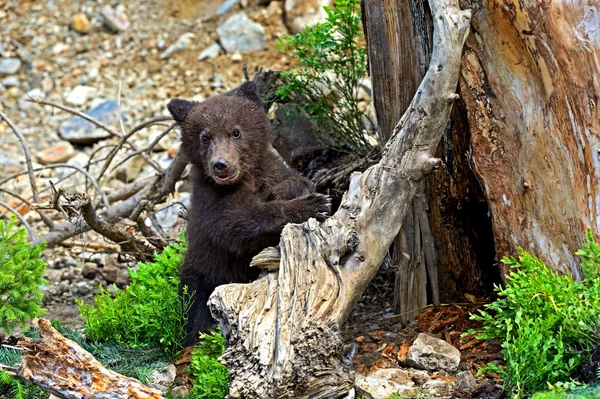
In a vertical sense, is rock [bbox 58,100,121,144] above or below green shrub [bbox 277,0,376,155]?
above

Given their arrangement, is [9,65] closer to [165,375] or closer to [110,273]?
[110,273]

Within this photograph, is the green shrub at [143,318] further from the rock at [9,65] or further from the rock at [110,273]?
the rock at [9,65]

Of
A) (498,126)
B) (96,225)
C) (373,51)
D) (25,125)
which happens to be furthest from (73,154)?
(498,126)

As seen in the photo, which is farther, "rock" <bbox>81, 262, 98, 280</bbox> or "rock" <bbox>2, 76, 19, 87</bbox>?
"rock" <bbox>2, 76, 19, 87</bbox>

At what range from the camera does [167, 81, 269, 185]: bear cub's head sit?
5652 mm

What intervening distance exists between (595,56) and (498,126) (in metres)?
0.71

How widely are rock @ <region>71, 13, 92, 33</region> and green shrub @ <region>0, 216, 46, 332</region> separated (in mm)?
8892

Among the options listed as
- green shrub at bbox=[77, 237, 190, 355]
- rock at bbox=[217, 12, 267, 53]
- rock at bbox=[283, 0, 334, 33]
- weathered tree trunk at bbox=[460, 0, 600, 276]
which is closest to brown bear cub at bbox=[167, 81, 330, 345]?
green shrub at bbox=[77, 237, 190, 355]

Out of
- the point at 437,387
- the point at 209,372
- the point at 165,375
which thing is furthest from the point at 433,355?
the point at 165,375

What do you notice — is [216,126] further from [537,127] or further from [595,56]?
[595,56]

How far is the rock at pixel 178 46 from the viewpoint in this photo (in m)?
12.5

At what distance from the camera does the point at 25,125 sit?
12156 millimetres

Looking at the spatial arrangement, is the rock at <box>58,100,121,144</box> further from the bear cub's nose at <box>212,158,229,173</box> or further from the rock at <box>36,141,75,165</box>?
the bear cub's nose at <box>212,158,229,173</box>

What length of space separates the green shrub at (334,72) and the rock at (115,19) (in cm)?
712
